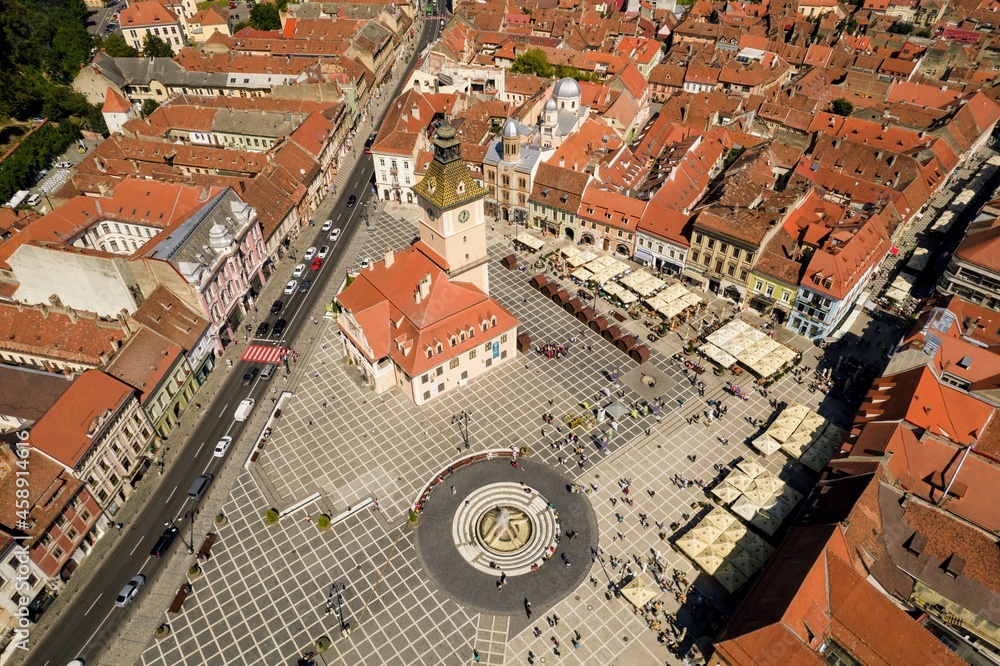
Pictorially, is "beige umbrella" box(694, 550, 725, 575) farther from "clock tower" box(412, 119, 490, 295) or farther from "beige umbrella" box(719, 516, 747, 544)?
"clock tower" box(412, 119, 490, 295)

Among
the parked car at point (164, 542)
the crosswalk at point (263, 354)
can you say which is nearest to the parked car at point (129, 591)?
the parked car at point (164, 542)

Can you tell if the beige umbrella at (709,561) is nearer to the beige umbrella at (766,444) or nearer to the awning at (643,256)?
the beige umbrella at (766,444)

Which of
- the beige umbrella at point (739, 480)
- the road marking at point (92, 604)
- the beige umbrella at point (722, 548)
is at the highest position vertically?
the beige umbrella at point (739, 480)

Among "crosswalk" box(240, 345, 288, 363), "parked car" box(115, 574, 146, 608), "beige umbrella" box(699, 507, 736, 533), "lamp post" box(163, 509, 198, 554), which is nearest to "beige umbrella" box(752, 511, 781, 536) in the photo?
"beige umbrella" box(699, 507, 736, 533)

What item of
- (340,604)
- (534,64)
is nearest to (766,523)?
(340,604)

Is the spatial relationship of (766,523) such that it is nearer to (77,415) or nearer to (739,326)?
(739,326)

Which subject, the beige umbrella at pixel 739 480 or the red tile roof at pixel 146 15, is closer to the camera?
the beige umbrella at pixel 739 480
